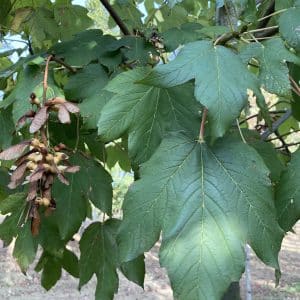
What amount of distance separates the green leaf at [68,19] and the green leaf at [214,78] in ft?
2.66

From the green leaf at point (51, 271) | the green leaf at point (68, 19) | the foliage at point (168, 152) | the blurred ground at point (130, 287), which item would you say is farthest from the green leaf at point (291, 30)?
the blurred ground at point (130, 287)

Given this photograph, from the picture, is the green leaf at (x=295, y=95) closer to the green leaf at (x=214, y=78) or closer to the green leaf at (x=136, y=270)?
the green leaf at (x=214, y=78)

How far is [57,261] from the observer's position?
1.42 m

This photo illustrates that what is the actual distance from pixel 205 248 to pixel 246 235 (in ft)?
0.21

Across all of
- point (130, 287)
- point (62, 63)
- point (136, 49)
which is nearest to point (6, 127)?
point (62, 63)

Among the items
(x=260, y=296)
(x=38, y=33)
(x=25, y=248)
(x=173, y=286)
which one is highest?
(x=38, y=33)

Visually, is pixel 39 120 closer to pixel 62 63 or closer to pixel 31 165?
pixel 31 165

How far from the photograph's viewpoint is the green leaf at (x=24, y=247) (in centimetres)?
105

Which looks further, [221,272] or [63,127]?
[63,127]

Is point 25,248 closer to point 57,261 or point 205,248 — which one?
point 57,261

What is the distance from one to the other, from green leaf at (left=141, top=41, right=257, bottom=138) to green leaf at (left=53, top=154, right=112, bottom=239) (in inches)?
14.6

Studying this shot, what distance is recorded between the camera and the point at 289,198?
78cm

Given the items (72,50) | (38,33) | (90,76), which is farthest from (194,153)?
(38,33)

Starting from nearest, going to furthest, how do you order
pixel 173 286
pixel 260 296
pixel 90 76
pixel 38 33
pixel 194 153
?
pixel 173 286 < pixel 194 153 < pixel 90 76 < pixel 38 33 < pixel 260 296
